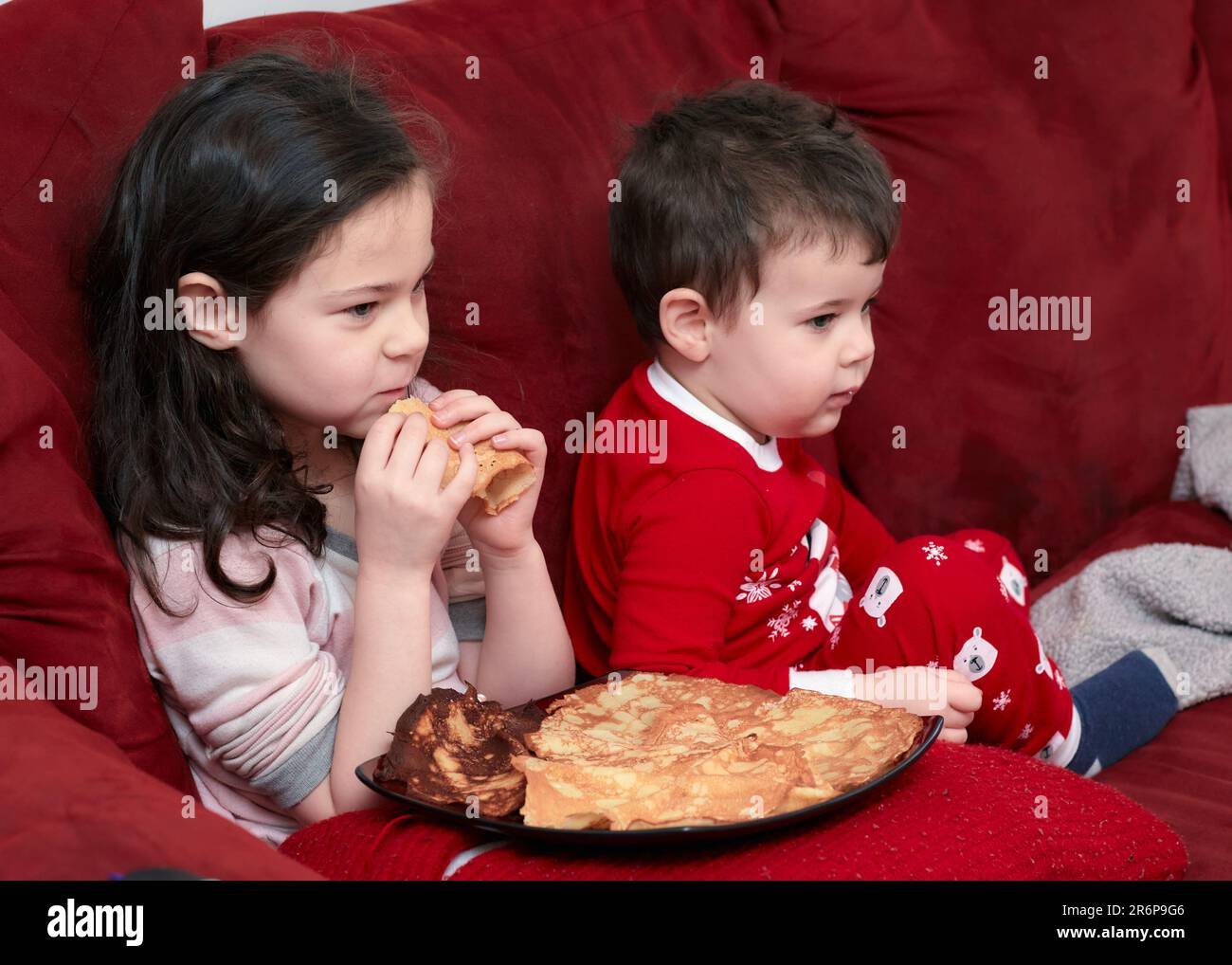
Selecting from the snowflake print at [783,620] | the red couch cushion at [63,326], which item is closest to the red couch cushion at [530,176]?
the red couch cushion at [63,326]

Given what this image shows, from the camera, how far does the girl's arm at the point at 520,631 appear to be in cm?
129

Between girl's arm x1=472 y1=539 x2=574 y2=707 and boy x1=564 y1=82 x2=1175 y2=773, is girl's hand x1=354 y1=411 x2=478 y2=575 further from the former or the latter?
boy x1=564 y1=82 x2=1175 y2=773

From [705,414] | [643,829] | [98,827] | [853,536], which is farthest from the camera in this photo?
[853,536]

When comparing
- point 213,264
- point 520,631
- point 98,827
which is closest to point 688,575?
point 520,631

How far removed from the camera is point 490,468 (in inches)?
46.9

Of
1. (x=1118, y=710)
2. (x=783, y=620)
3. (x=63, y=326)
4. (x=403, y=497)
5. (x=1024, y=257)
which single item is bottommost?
(x=1118, y=710)

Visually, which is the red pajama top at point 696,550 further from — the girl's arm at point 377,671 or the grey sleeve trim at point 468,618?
the girl's arm at point 377,671

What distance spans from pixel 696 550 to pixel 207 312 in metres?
0.49

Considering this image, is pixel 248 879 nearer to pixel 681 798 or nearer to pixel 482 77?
pixel 681 798

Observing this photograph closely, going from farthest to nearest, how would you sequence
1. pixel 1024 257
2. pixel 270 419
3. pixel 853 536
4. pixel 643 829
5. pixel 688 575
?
pixel 1024 257
pixel 853 536
pixel 688 575
pixel 270 419
pixel 643 829

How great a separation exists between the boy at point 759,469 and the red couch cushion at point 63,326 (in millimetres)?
454

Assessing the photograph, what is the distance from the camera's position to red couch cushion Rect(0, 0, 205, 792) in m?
1.04

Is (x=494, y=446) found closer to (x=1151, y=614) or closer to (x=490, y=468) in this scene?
(x=490, y=468)

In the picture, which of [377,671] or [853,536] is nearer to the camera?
[377,671]
